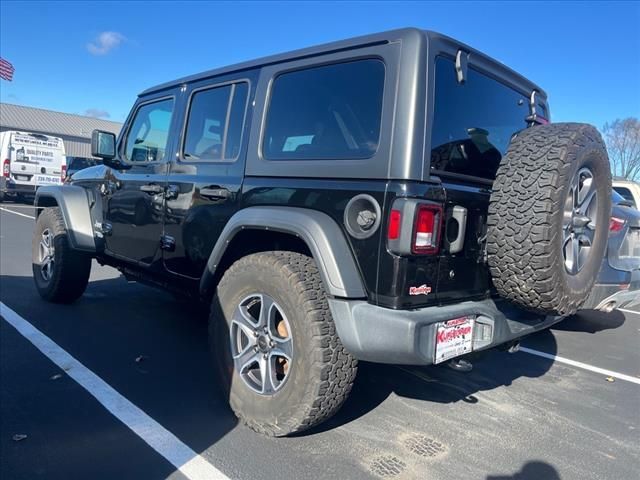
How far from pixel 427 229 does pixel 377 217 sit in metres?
0.24

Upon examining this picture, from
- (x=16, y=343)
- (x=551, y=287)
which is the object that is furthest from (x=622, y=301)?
(x=16, y=343)

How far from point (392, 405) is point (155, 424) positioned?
1.47 meters

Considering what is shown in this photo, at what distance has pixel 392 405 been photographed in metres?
3.21

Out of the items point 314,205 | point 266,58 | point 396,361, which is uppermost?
point 266,58

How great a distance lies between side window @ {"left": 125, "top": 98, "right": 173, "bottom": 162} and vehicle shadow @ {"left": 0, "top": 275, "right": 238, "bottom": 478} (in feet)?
5.04

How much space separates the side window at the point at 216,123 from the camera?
326 cm

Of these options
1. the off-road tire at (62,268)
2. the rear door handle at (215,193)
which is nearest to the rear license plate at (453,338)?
the rear door handle at (215,193)

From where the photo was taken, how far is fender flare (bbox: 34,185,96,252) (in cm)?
A: 465

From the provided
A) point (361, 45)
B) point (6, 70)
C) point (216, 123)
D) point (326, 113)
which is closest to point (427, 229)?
point (326, 113)

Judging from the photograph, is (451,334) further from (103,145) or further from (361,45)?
(103,145)

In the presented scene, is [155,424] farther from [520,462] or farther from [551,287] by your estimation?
[551,287]

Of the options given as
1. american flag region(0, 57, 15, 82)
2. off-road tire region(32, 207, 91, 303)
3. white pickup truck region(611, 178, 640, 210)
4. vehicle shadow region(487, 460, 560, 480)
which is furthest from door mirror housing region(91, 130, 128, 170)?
american flag region(0, 57, 15, 82)

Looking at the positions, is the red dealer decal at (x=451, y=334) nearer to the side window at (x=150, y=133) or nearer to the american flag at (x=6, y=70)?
the side window at (x=150, y=133)

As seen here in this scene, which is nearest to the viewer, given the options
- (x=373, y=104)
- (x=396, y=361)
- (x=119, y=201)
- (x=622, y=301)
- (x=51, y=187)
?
(x=396, y=361)
